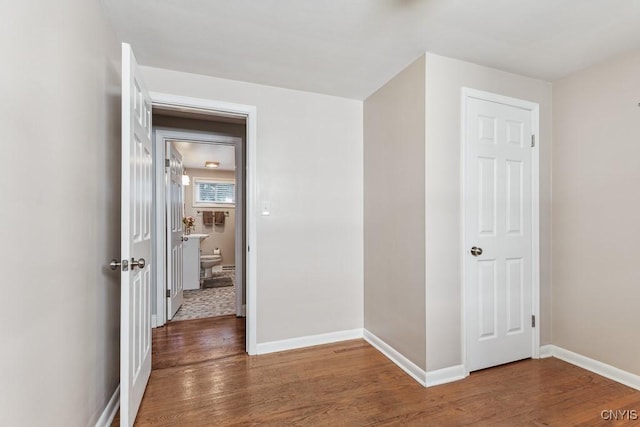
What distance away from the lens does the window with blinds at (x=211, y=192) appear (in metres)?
6.90

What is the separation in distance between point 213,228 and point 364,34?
19.4 feet

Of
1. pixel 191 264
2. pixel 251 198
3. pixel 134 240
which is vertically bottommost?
pixel 191 264

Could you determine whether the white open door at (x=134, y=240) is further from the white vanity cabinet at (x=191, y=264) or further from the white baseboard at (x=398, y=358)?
the white vanity cabinet at (x=191, y=264)

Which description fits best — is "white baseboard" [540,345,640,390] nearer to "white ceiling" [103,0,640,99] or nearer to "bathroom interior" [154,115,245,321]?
"white ceiling" [103,0,640,99]

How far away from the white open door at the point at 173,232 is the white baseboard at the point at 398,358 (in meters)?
2.25

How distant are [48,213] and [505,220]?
2802 millimetres

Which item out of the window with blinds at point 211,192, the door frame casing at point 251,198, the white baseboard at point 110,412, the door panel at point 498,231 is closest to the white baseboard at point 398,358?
the door panel at point 498,231

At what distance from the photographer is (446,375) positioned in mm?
2213

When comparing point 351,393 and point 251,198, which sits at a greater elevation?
point 251,198

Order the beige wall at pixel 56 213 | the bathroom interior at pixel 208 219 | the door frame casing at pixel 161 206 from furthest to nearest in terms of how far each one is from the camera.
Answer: the bathroom interior at pixel 208 219
the door frame casing at pixel 161 206
the beige wall at pixel 56 213

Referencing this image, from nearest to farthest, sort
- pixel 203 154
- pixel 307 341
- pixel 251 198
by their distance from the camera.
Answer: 1. pixel 251 198
2. pixel 307 341
3. pixel 203 154

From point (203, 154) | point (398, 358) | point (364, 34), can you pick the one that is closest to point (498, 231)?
point (398, 358)

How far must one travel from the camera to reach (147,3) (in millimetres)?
1689

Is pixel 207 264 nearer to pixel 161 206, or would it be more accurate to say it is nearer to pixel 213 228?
pixel 213 228
